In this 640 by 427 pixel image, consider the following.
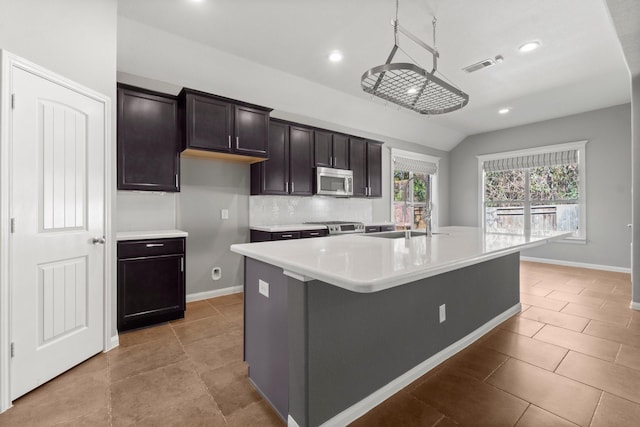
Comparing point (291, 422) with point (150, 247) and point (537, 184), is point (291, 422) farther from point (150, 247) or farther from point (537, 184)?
point (537, 184)

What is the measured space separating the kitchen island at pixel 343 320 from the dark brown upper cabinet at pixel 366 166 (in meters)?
3.01

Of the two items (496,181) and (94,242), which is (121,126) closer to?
(94,242)

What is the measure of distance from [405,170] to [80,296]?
5.74 m

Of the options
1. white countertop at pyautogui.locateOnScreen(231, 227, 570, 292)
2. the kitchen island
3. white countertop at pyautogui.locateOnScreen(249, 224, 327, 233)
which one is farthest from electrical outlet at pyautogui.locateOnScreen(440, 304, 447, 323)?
white countertop at pyautogui.locateOnScreen(249, 224, 327, 233)

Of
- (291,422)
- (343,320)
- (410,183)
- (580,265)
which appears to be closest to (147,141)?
(343,320)

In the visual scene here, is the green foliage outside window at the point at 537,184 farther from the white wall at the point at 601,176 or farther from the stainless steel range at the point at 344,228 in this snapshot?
the stainless steel range at the point at 344,228

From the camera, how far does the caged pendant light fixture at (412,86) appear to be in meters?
1.71

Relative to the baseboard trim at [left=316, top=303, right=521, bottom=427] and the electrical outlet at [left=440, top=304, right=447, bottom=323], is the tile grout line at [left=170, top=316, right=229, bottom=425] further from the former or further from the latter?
the electrical outlet at [left=440, top=304, right=447, bottom=323]

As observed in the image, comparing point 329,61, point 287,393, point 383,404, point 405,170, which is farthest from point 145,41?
point 405,170

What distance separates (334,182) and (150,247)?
2.71 metres

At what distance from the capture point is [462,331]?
242 cm

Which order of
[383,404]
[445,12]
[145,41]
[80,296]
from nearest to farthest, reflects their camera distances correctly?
[383,404] < [80,296] < [445,12] < [145,41]

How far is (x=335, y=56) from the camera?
11.1 ft

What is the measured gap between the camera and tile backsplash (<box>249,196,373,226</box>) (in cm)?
424
